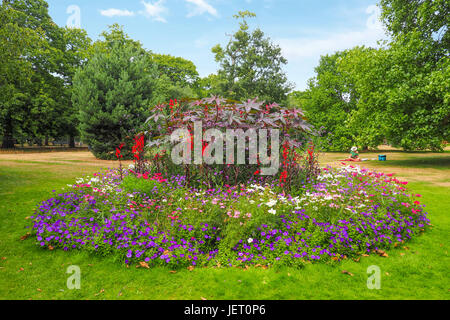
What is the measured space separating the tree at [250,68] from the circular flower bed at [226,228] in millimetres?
23056

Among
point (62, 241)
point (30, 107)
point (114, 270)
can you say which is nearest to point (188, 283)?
point (114, 270)

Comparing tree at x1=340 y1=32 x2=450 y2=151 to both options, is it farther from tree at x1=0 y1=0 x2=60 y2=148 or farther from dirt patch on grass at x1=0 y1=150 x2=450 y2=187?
tree at x1=0 y1=0 x2=60 y2=148

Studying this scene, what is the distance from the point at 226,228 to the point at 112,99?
556 inches

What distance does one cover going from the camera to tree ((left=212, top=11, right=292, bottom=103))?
27523 mm

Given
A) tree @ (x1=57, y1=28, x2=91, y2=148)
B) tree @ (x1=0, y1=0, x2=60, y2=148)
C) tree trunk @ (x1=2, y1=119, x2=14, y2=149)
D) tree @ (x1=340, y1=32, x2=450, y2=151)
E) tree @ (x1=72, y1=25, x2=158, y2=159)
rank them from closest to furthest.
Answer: tree @ (x1=340, y1=32, x2=450, y2=151), tree @ (x1=72, y1=25, x2=158, y2=159), tree @ (x1=0, y1=0, x2=60, y2=148), tree trunk @ (x1=2, y1=119, x2=14, y2=149), tree @ (x1=57, y1=28, x2=91, y2=148)

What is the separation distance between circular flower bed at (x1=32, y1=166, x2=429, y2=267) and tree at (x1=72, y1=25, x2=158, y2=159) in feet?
37.7

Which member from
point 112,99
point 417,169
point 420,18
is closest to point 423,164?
point 417,169

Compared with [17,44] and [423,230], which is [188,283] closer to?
[423,230]

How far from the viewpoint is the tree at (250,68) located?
90.3ft

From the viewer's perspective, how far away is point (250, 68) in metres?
28.9

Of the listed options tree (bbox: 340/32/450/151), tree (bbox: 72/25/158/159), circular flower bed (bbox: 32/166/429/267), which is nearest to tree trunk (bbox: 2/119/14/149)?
tree (bbox: 72/25/158/159)

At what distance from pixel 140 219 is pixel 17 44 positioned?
33.7 ft

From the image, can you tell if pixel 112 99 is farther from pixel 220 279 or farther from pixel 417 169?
pixel 417 169
